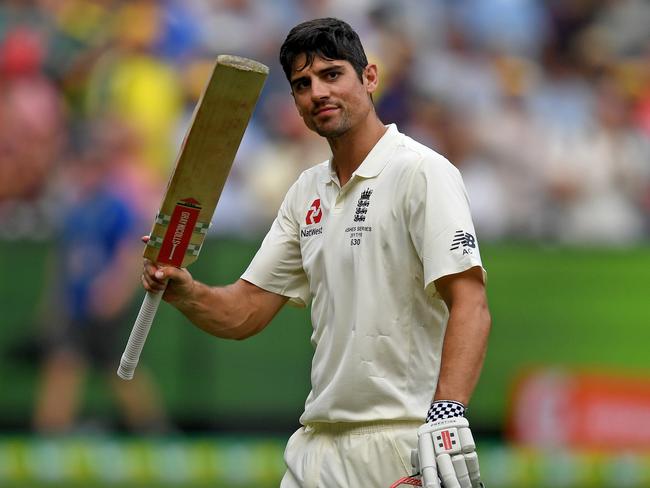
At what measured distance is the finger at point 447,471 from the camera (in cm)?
334

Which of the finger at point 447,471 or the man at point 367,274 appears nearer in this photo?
the finger at point 447,471

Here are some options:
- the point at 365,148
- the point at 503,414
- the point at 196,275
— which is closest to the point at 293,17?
the point at 196,275

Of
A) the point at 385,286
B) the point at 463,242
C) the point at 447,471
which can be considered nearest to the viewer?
the point at 447,471

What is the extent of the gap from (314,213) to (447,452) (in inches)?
37.4

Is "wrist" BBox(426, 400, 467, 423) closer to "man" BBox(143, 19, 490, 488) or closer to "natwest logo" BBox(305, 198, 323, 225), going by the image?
"man" BBox(143, 19, 490, 488)

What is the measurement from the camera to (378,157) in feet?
12.7

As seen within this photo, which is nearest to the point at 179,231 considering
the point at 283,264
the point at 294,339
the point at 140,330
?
the point at 140,330

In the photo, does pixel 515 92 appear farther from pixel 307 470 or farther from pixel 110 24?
pixel 307 470

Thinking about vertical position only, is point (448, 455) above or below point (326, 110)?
below

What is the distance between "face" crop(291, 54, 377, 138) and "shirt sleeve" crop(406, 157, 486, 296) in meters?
0.28

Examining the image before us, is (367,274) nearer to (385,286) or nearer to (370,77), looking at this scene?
(385,286)

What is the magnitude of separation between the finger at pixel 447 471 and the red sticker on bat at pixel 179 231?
0.99 metres

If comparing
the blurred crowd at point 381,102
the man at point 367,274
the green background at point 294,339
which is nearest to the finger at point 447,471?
the man at point 367,274

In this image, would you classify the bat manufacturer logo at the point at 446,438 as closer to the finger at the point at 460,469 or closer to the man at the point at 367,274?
the finger at the point at 460,469
